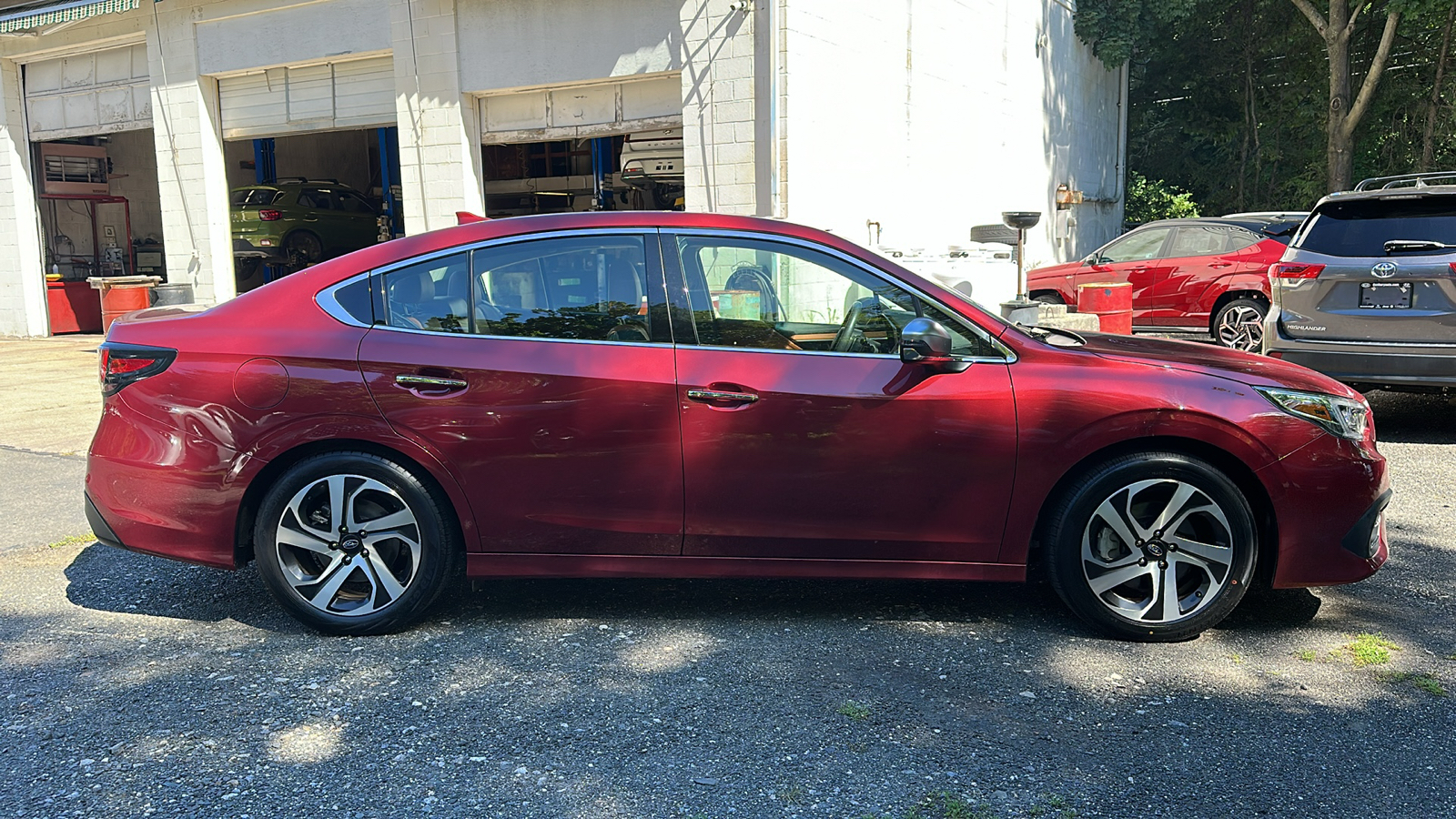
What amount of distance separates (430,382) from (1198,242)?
11350 millimetres

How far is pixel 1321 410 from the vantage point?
405cm

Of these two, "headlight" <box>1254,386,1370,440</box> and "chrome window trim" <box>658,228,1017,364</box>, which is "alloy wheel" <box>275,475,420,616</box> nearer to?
"chrome window trim" <box>658,228,1017,364</box>

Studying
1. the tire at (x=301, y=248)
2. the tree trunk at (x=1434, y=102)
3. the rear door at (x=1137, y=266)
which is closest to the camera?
the rear door at (x=1137, y=266)

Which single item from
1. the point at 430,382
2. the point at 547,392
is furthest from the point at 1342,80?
the point at 430,382

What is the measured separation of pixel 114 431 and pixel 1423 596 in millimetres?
5307

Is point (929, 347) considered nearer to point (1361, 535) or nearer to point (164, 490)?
point (1361, 535)

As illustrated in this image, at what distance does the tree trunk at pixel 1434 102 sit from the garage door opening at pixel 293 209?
19.3m

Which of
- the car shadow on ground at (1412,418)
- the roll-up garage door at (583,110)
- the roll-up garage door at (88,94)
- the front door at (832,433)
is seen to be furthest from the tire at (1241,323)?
the roll-up garage door at (88,94)

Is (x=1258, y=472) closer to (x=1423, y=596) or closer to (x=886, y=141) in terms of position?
(x=1423, y=596)

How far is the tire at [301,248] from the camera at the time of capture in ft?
66.8

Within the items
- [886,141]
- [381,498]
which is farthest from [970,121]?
[381,498]

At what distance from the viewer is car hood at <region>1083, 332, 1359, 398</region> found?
4090 mm

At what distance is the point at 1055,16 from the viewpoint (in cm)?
1934

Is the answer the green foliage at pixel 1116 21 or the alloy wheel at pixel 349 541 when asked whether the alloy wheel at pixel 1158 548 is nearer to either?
the alloy wheel at pixel 349 541
